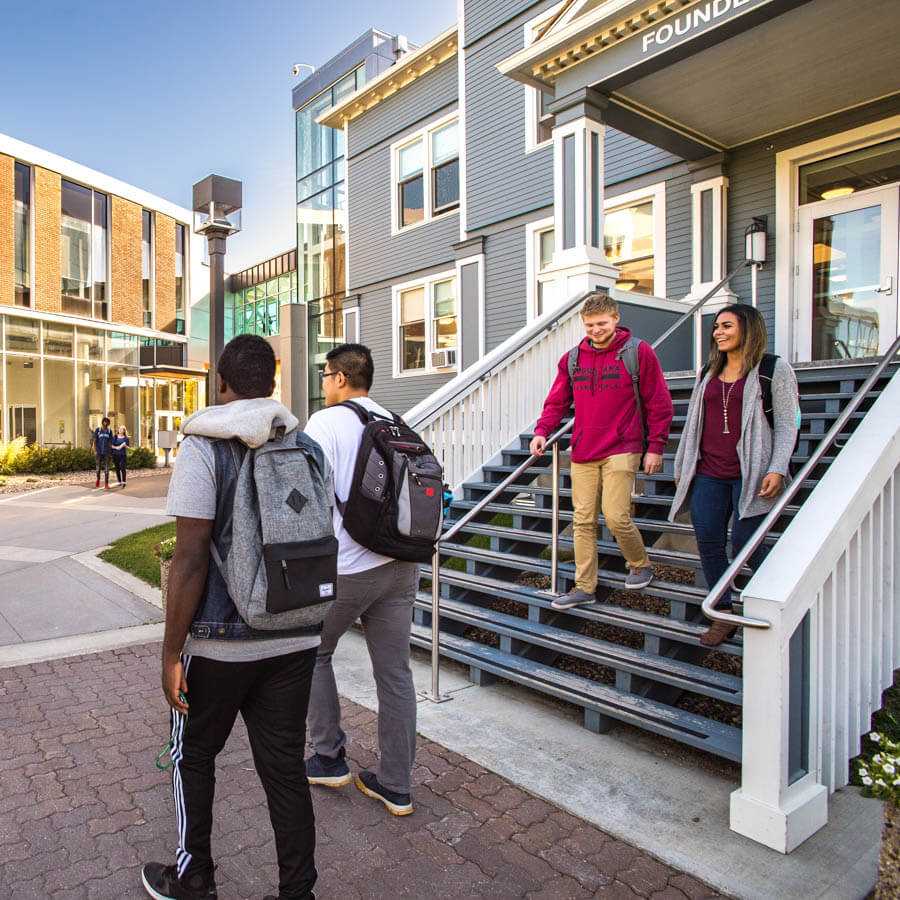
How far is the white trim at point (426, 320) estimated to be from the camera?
12.8 m

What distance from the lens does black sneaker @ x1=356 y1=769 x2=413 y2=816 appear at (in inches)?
118

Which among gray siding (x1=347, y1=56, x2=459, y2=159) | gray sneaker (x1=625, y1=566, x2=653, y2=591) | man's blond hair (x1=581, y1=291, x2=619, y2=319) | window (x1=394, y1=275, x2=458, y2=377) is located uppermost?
gray siding (x1=347, y1=56, x2=459, y2=159)

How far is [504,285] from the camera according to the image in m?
11.8

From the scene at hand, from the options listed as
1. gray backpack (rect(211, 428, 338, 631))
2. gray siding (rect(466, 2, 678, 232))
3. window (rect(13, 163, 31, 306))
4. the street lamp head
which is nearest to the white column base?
gray backpack (rect(211, 428, 338, 631))

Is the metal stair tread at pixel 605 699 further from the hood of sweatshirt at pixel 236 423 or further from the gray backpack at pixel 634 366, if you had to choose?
the hood of sweatshirt at pixel 236 423

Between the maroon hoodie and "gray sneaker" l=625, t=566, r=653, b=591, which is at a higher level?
the maroon hoodie

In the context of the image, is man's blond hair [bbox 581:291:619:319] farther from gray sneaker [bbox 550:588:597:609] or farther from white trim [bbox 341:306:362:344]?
white trim [bbox 341:306:362:344]

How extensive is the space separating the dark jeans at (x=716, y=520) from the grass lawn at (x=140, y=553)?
18.5ft

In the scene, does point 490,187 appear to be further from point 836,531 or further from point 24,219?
point 24,219

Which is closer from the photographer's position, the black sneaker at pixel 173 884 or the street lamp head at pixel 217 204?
the black sneaker at pixel 173 884

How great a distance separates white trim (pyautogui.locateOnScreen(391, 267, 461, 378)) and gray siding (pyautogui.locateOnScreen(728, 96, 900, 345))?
16.9 ft

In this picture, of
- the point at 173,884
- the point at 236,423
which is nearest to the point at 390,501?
the point at 236,423

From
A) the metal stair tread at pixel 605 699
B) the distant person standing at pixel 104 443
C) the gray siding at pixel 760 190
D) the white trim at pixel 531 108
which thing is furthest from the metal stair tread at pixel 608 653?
the distant person standing at pixel 104 443

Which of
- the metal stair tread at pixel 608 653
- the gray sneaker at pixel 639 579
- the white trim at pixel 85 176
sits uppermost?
the white trim at pixel 85 176
